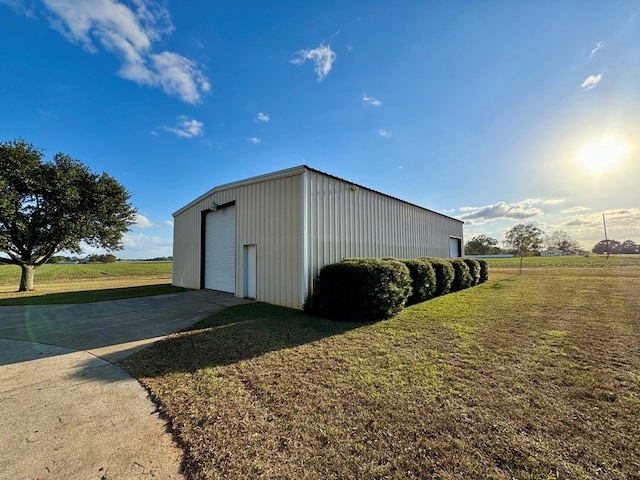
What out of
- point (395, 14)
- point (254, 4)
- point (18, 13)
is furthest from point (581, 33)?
point (18, 13)

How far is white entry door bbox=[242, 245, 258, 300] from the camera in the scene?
10234 mm

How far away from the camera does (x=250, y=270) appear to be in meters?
10.5

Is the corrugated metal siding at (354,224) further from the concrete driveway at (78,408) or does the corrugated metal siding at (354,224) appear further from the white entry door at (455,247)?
the white entry door at (455,247)

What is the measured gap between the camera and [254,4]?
796cm

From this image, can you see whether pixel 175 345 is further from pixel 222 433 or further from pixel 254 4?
pixel 254 4

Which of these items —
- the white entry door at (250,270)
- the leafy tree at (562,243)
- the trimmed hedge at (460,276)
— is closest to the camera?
the white entry door at (250,270)

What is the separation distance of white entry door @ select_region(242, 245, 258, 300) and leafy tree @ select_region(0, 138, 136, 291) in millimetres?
11652

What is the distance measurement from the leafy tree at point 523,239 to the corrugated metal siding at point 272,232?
26347 millimetres

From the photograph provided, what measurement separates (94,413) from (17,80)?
38.6ft

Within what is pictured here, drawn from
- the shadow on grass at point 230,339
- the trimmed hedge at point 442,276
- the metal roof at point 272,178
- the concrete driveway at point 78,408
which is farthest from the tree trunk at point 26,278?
the trimmed hedge at point 442,276

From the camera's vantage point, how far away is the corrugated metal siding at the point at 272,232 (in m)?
8.42

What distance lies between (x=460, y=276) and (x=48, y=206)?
71.8 feet

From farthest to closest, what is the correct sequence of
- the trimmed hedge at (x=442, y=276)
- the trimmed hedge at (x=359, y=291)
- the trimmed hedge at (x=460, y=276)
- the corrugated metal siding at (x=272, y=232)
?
the trimmed hedge at (x=460, y=276) → the trimmed hedge at (x=442, y=276) → the corrugated metal siding at (x=272, y=232) → the trimmed hedge at (x=359, y=291)

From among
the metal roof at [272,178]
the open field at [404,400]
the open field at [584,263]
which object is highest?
the metal roof at [272,178]
